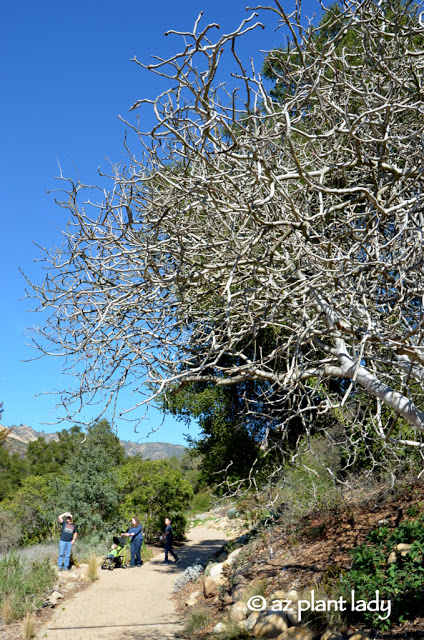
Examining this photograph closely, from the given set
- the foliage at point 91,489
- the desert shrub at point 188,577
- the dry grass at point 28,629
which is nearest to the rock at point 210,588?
the desert shrub at point 188,577

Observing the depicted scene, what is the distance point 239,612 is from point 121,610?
338 centimetres

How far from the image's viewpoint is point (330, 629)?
5969 millimetres

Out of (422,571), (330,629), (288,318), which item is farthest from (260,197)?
(330,629)

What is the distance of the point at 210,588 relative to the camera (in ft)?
32.8

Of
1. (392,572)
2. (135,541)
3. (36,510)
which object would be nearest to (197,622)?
(392,572)

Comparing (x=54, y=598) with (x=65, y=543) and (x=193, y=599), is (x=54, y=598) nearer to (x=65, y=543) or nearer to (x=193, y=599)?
(x=65, y=543)

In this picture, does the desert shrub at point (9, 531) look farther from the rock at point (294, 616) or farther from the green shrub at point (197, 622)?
the rock at point (294, 616)

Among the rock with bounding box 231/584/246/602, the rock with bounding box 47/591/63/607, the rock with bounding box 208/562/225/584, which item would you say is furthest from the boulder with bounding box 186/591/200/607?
the rock with bounding box 47/591/63/607

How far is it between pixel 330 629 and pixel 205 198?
4.94 m

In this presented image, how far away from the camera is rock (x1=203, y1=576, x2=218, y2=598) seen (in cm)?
990

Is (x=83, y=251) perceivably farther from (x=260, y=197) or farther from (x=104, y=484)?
(x=104, y=484)

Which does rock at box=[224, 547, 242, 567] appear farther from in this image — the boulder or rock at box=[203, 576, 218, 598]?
the boulder

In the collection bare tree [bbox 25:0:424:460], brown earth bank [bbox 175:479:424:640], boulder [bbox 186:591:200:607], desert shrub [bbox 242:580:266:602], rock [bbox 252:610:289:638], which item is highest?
bare tree [bbox 25:0:424:460]

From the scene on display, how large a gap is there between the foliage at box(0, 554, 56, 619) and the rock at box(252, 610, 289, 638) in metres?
4.75
